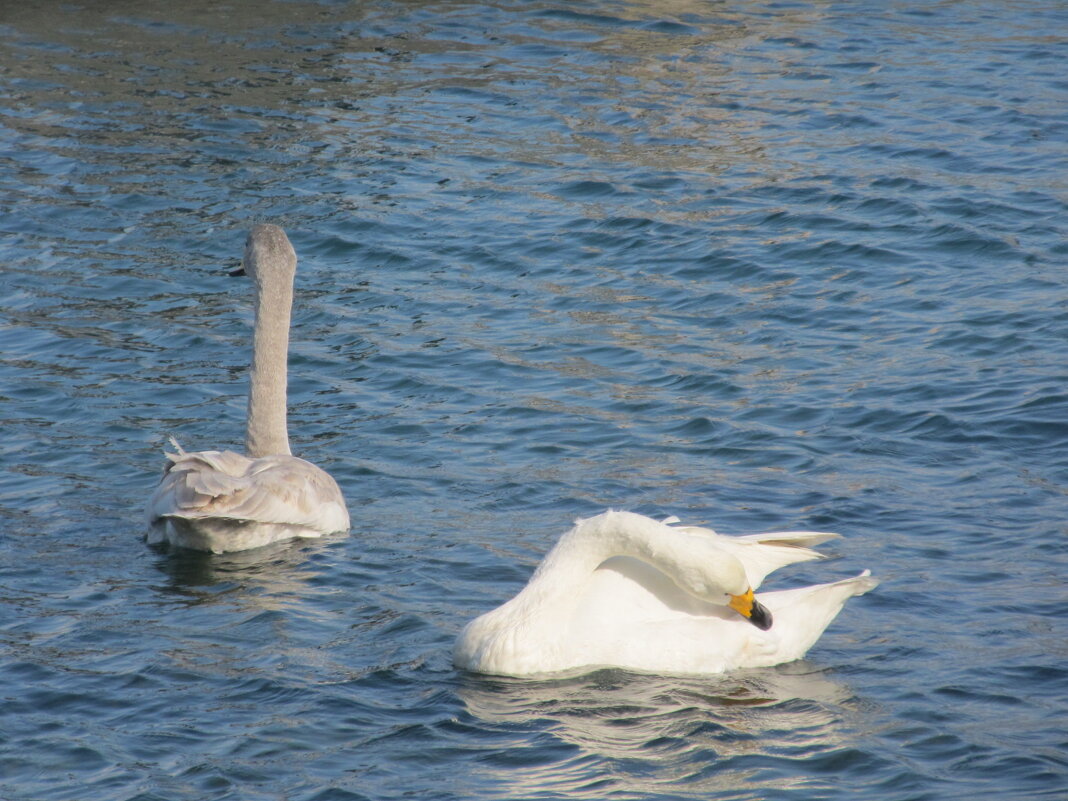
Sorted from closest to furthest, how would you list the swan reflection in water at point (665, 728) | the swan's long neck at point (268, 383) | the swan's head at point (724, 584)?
the swan reflection in water at point (665, 728)
the swan's head at point (724, 584)
the swan's long neck at point (268, 383)

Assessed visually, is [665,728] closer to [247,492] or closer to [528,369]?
[247,492]

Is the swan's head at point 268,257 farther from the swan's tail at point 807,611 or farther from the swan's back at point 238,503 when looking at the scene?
the swan's tail at point 807,611

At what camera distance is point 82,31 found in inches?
794

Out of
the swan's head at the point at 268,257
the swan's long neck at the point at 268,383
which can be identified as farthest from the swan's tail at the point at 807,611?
the swan's head at the point at 268,257

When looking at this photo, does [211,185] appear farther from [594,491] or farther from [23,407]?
[594,491]

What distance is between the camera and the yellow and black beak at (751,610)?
688cm

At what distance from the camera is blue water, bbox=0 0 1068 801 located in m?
6.35

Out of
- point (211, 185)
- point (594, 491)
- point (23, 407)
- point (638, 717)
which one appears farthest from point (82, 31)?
point (638, 717)

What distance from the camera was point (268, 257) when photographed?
9812mm

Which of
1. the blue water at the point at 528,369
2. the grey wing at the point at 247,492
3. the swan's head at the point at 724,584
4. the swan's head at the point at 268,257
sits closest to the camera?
the blue water at the point at 528,369

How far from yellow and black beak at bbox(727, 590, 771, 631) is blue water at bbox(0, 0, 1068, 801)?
0.99 ft

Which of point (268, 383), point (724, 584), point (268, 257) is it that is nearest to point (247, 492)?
point (268, 383)

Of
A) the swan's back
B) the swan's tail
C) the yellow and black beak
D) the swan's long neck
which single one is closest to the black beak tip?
the yellow and black beak

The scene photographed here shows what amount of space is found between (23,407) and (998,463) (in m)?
6.63
